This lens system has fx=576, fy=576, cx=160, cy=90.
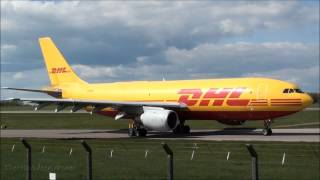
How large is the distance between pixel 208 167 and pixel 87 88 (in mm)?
30499

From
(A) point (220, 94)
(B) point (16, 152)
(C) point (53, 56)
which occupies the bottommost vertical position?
(B) point (16, 152)

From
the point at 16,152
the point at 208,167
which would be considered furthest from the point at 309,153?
the point at 16,152

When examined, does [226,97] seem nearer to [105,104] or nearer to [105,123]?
[105,104]

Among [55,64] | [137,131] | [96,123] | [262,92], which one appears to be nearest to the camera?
[262,92]

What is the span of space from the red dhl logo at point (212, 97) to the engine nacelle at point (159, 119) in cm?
200

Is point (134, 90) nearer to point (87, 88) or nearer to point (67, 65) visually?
point (87, 88)

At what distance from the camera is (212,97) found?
3688 cm

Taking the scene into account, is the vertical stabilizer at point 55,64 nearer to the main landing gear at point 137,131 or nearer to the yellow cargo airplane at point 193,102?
the yellow cargo airplane at point 193,102

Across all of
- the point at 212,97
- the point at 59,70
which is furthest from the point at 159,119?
the point at 59,70

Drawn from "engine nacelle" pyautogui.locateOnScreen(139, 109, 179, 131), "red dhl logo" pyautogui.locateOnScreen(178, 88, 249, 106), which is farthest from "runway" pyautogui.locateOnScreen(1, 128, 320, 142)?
"red dhl logo" pyautogui.locateOnScreen(178, 88, 249, 106)

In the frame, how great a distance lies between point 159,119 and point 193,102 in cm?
368

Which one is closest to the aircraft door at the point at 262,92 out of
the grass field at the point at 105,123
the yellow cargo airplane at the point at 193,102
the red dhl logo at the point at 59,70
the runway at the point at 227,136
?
the yellow cargo airplane at the point at 193,102

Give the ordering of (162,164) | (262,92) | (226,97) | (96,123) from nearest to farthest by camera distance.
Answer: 1. (162,164)
2. (262,92)
3. (226,97)
4. (96,123)

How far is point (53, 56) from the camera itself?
50312mm
